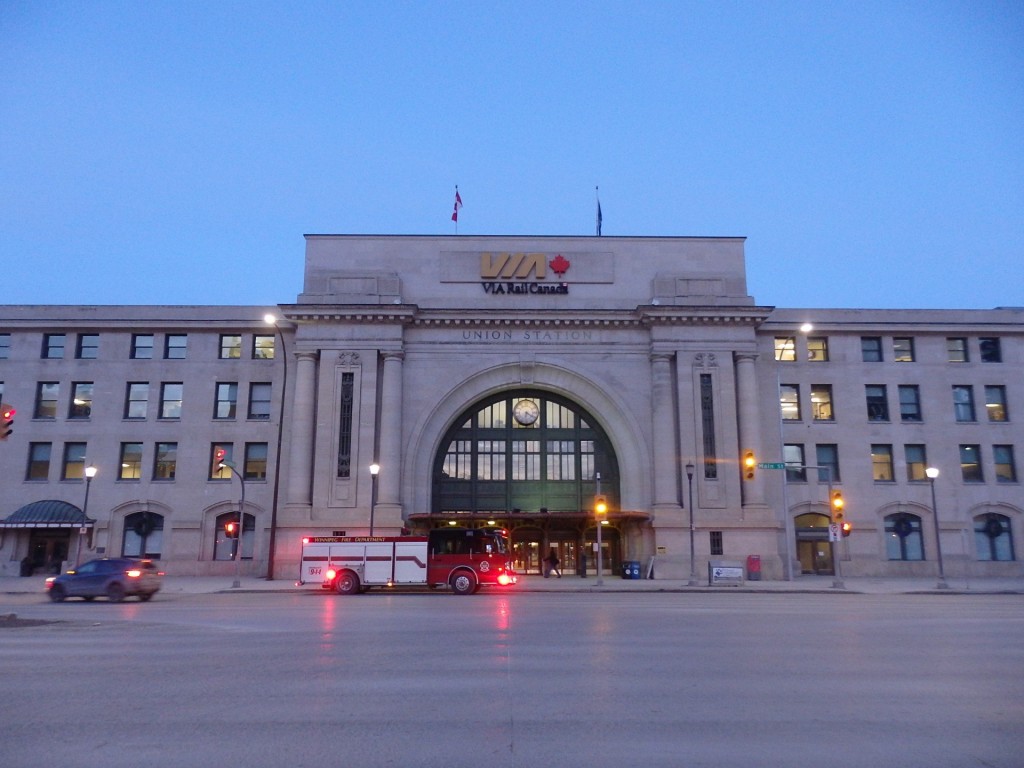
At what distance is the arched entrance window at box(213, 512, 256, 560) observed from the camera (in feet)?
144

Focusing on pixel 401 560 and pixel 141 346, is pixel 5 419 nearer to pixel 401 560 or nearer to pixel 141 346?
pixel 401 560

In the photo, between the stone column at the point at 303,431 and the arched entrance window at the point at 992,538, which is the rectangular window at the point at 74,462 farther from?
the arched entrance window at the point at 992,538

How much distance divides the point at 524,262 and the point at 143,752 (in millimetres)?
41052

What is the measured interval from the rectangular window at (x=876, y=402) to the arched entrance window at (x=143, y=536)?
43518mm

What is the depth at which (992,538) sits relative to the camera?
44656 mm

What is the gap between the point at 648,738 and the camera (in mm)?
7184

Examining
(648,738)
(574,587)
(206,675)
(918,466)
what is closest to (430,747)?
(648,738)

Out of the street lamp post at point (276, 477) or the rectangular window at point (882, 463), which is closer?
the street lamp post at point (276, 477)

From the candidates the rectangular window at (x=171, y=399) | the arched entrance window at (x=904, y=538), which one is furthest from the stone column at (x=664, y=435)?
the rectangular window at (x=171, y=399)

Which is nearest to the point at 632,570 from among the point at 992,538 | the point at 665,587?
the point at 665,587

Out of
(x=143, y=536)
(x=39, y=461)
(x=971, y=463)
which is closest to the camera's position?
(x=143, y=536)

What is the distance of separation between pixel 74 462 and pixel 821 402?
45.8 m

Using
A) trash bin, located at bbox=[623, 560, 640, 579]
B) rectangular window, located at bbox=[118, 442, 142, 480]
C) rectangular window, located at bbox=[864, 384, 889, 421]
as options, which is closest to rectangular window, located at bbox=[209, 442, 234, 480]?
rectangular window, located at bbox=[118, 442, 142, 480]

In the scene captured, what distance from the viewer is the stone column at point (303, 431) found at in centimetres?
4222
